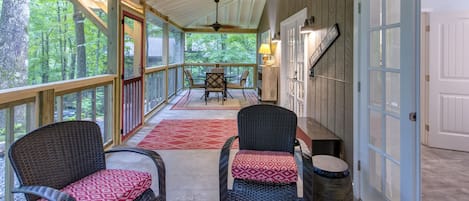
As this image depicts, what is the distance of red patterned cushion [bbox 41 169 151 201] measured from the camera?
1771 mm

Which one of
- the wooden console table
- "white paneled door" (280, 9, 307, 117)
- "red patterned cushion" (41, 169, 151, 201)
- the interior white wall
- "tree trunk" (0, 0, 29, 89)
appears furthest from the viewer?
"white paneled door" (280, 9, 307, 117)

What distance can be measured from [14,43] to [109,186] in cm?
165

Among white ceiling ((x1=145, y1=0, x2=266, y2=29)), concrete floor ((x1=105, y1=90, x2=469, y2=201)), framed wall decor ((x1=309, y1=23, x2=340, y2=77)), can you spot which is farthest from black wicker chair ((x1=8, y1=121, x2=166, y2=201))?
white ceiling ((x1=145, y1=0, x2=266, y2=29))

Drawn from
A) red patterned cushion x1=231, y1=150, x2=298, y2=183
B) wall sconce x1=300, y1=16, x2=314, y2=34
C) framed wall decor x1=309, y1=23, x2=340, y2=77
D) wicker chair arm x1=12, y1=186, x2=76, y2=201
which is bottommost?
red patterned cushion x1=231, y1=150, x2=298, y2=183

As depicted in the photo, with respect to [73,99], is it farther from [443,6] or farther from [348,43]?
[443,6]

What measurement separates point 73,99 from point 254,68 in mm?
9617

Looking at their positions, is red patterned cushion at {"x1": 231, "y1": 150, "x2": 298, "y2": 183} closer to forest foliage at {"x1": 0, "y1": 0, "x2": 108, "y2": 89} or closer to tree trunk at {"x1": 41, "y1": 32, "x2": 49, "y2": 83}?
forest foliage at {"x1": 0, "y1": 0, "x2": 108, "y2": 89}

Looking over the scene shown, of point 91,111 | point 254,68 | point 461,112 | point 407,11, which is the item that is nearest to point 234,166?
point 407,11

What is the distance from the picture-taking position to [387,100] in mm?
2461

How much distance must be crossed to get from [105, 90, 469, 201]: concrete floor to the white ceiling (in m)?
4.26

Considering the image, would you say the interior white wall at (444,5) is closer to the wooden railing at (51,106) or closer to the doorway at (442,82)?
the doorway at (442,82)

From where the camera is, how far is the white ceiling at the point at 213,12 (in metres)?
8.25

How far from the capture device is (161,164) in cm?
219

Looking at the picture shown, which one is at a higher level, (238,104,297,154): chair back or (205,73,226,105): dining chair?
(205,73,226,105): dining chair
